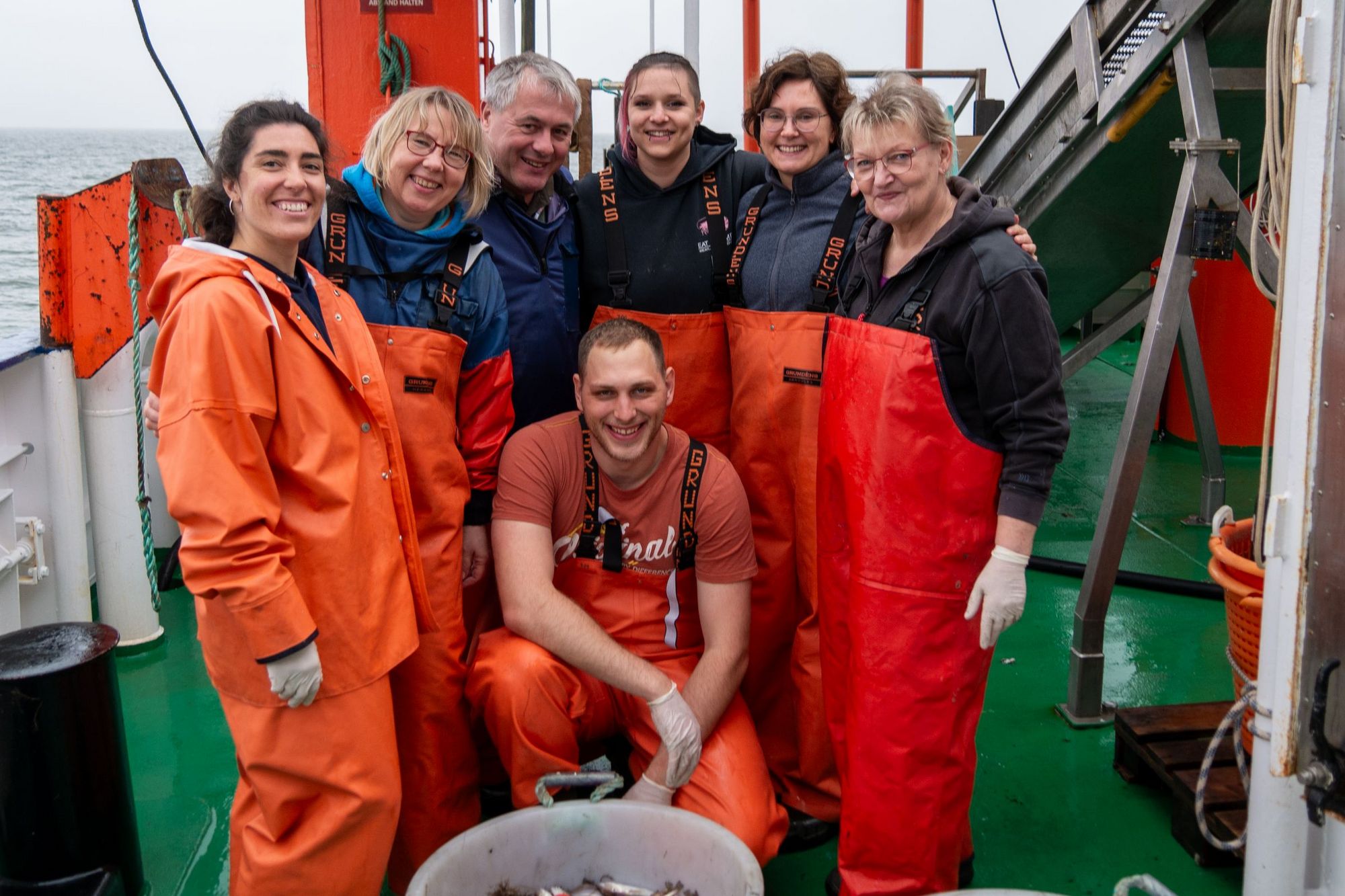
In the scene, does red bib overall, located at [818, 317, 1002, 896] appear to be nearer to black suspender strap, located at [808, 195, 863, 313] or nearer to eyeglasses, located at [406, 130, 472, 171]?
black suspender strap, located at [808, 195, 863, 313]

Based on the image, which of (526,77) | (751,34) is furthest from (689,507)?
(751,34)

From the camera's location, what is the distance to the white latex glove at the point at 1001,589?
2.17 m

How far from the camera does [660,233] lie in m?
3.09

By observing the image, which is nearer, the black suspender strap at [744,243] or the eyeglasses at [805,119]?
the eyeglasses at [805,119]

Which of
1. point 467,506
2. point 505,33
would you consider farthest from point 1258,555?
A: point 505,33

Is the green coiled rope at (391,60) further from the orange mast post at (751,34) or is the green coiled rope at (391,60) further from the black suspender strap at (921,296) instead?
the orange mast post at (751,34)

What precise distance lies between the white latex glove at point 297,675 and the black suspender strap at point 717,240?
Answer: 1539 millimetres

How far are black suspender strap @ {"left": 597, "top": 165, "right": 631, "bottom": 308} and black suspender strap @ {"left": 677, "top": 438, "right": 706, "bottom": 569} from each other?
55cm

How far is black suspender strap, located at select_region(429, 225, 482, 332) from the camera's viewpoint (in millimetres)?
2551

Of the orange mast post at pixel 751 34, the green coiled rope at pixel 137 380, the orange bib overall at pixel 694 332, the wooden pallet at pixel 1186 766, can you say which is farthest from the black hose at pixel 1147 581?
the orange mast post at pixel 751 34

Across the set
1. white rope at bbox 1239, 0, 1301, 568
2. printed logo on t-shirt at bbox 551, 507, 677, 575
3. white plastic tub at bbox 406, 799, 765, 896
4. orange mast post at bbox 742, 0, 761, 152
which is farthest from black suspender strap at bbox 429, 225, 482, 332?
orange mast post at bbox 742, 0, 761, 152

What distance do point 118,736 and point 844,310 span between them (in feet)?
6.67

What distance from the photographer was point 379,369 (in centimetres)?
228

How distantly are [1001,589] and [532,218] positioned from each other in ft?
5.35
